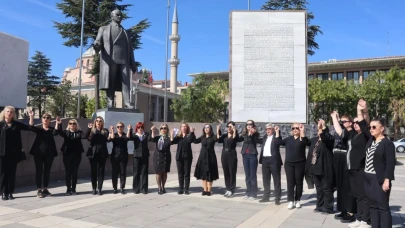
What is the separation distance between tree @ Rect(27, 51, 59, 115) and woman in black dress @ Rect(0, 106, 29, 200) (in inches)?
1774

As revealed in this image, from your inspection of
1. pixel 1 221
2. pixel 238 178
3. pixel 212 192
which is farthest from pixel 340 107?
pixel 1 221

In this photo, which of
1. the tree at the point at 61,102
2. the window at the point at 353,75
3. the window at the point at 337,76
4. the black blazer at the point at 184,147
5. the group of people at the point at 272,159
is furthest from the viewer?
the window at the point at 337,76

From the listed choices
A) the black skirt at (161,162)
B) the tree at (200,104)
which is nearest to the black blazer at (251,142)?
the black skirt at (161,162)

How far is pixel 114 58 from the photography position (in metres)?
11.7

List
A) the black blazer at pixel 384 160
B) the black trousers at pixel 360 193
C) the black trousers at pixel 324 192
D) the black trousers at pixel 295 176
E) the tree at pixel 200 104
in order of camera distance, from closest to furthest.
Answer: the black blazer at pixel 384 160 → the black trousers at pixel 360 193 → the black trousers at pixel 324 192 → the black trousers at pixel 295 176 → the tree at pixel 200 104

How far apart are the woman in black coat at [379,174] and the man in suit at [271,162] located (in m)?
2.78

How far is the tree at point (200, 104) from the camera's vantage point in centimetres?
4722

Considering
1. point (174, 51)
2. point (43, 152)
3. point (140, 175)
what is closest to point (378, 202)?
point (140, 175)

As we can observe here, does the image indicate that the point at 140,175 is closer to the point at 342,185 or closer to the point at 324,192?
the point at 324,192

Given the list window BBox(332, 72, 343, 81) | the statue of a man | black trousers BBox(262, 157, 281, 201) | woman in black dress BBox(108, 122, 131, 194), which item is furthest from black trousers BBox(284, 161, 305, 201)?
window BBox(332, 72, 343, 81)

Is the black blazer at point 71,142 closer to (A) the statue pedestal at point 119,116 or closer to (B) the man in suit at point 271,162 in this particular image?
(A) the statue pedestal at point 119,116

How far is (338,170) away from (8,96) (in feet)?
35.8

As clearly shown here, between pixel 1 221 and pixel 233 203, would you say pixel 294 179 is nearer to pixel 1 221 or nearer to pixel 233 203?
pixel 233 203

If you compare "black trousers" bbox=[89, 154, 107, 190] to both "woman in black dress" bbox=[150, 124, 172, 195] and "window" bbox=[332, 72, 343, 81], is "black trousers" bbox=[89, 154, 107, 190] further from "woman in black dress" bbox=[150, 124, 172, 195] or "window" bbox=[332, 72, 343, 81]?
"window" bbox=[332, 72, 343, 81]
